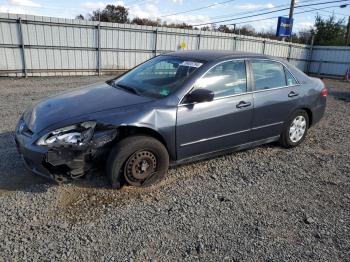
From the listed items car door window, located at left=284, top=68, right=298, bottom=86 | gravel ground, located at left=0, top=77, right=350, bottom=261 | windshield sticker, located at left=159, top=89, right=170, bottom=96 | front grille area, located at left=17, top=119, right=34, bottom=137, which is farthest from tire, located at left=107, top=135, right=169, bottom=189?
car door window, located at left=284, top=68, right=298, bottom=86

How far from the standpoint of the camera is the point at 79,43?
526 inches

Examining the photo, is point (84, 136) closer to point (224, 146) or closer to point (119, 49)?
point (224, 146)

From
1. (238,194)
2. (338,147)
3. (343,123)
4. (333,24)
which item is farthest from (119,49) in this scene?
(333,24)

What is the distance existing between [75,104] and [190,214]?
5.91ft

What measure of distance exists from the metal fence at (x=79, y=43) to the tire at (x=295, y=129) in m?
10.7

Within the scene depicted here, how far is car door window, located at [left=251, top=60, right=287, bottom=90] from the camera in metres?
4.57

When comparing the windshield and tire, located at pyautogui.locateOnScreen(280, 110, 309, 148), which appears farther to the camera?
tire, located at pyautogui.locateOnScreen(280, 110, 309, 148)

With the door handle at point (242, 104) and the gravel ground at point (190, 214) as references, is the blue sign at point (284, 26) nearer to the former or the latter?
the gravel ground at point (190, 214)

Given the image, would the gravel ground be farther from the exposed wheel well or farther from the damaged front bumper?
the exposed wheel well

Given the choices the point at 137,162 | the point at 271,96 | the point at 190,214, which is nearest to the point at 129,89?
the point at 137,162

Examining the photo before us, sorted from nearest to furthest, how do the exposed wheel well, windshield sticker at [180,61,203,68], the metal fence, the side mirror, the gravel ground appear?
the gravel ground < the exposed wheel well < the side mirror < windshield sticker at [180,61,203,68] < the metal fence

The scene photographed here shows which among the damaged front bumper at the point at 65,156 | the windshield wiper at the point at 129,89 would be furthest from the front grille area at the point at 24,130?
the windshield wiper at the point at 129,89

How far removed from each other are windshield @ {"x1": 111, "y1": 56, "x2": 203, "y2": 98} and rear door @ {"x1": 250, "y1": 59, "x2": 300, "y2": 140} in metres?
1.02

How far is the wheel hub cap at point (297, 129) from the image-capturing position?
5.23 m
